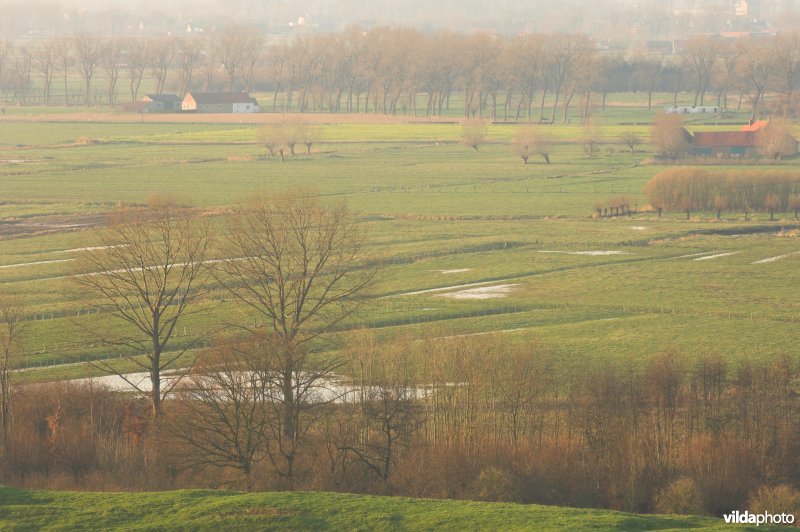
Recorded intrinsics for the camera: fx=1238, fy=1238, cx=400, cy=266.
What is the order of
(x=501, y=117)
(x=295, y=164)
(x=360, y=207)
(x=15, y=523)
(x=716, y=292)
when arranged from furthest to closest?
(x=501, y=117), (x=295, y=164), (x=360, y=207), (x=716, y=292), (x=15, y=523)

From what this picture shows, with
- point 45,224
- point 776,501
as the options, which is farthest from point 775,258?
point 45,224

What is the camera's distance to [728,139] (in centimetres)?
9550

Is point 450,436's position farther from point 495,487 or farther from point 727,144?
point 727,144

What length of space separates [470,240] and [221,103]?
290ft

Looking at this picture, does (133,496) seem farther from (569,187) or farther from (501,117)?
(501,117)

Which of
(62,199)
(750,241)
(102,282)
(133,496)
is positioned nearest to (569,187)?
(750,241)

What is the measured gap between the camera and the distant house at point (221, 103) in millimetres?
142875

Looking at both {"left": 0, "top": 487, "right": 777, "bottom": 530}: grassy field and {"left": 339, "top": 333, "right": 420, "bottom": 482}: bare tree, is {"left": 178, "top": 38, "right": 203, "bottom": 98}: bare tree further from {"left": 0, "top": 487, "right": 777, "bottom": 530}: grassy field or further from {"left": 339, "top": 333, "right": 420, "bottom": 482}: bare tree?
{"left": 0, "top": 487, "right": 777, "bottom": 530}: grassy field

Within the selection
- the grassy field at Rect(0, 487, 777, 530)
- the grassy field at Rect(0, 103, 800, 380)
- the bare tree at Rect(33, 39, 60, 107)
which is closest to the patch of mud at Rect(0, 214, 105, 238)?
the grassy field at Rect(0, 103, 800, 380)

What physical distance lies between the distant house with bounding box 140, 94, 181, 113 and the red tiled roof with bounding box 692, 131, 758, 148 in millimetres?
69901

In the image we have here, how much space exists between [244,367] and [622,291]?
74.6 feet

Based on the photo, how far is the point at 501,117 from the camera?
137 meters

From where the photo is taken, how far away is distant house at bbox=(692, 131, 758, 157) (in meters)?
94.5

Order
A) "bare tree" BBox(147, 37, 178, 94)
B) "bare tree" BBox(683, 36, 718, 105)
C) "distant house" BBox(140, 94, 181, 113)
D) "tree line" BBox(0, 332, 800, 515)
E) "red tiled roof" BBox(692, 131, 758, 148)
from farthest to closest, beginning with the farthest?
1. "bare tree" BBox(147, 37, 178, 94)
2. "distant house" BBox(140, 94, 181, 113)
3. "bare tree" BBox(683, 36, 718, 105)
4. "red tiled roof" BBox(692, 131, 758, 148)
5. "tree line" BBox(0, 332, 800, 515)
